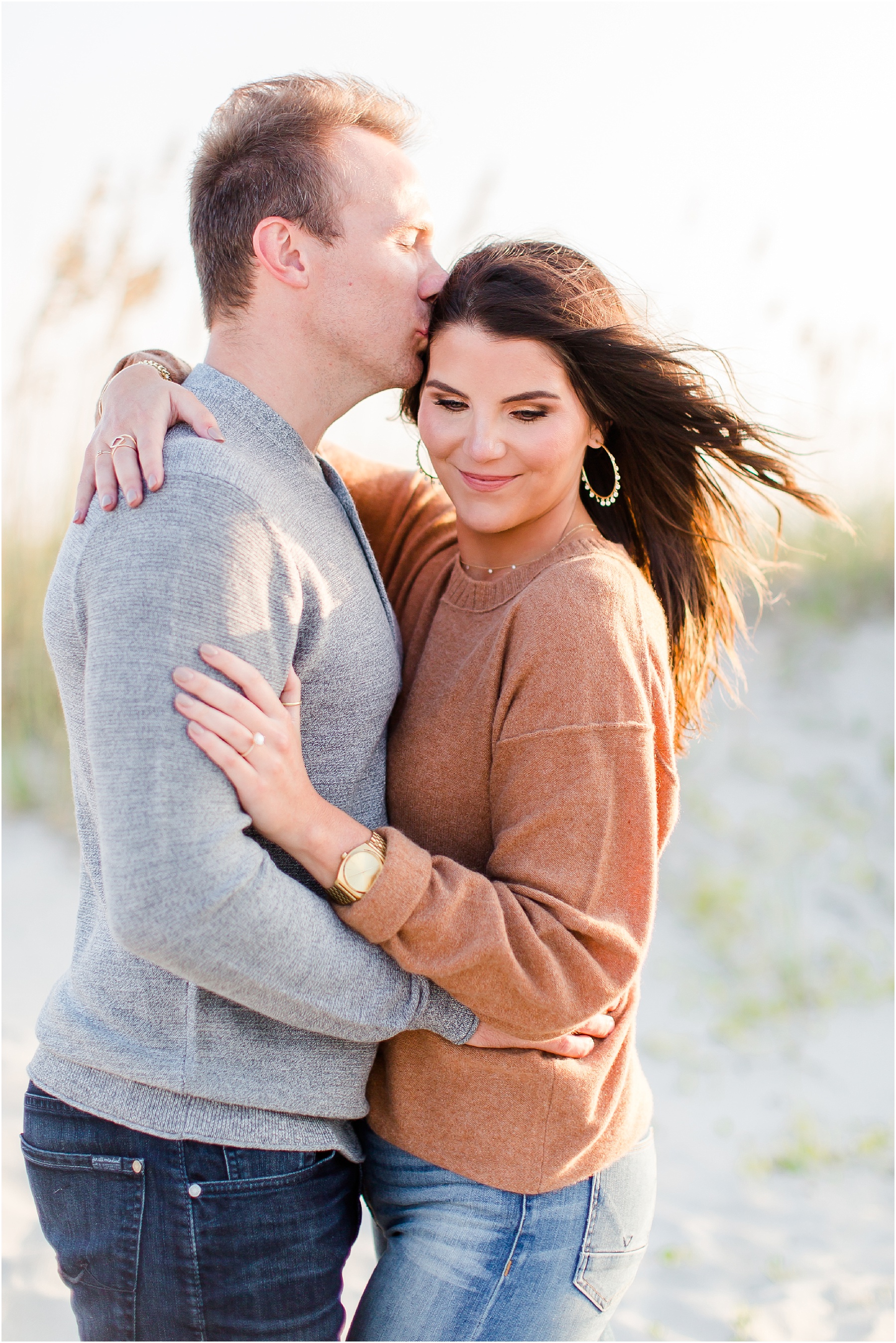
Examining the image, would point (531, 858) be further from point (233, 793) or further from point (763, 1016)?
point (763, 1016)

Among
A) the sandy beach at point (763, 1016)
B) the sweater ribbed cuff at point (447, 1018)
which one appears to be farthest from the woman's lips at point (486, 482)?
the sandy beach at point (763, 1016)

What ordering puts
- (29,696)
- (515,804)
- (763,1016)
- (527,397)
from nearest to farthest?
(515,804)
(527,397)
(763,1016)
(29,696)

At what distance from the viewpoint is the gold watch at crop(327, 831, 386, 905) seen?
4.55ft

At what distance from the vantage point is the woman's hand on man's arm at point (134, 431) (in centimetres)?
135

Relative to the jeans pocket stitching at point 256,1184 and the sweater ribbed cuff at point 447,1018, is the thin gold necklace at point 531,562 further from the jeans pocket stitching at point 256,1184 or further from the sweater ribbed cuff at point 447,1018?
the jeans pocket stitching at point 256,1184

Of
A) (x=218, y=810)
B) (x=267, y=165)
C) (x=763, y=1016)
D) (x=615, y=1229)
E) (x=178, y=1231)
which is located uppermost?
(x=267, y=165)

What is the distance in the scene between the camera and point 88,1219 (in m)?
1.47

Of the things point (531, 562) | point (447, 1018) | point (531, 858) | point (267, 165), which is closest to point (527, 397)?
point (531, 562)

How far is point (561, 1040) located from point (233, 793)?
A: 688 mm

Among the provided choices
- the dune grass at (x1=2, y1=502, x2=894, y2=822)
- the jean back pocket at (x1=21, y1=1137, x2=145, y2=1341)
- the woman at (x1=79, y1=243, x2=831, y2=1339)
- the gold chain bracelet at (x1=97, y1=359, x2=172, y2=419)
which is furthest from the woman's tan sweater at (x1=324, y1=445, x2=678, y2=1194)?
the dune grass at (x1=2, y1=502, x2=894, y2=822)

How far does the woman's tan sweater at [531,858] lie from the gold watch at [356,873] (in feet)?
0.05

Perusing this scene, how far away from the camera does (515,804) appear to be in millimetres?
1520

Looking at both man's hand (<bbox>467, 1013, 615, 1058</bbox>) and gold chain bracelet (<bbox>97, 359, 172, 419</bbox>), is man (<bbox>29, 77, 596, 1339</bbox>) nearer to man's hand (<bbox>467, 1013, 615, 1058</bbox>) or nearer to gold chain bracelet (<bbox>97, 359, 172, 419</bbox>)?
man's hand (<bbox>467, 1013, 615, 1058</bbox>)

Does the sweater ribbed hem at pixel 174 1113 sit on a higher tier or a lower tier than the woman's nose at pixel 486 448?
lower
